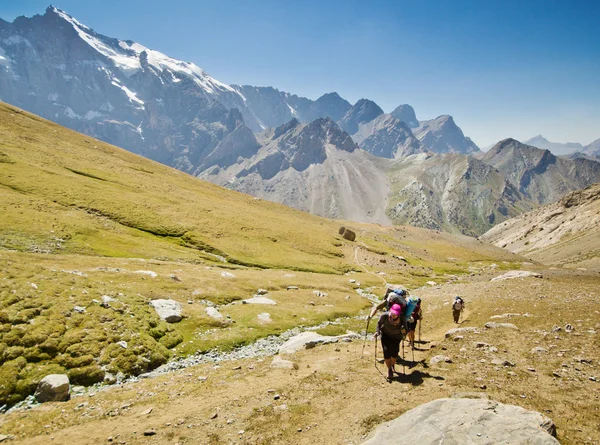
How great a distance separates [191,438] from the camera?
13.6 meters

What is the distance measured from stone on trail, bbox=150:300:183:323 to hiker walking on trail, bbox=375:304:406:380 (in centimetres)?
2388

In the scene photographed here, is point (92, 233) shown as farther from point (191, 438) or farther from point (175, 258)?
point (191, 438)

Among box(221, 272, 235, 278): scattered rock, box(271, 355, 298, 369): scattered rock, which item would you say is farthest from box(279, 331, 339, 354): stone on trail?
box(221, 272, 235, 278): scattered rock

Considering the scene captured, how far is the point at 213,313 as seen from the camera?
36.3m

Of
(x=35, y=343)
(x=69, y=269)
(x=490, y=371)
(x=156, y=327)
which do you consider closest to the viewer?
(x=490, y=371)

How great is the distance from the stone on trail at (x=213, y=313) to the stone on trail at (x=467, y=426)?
87.0 feet

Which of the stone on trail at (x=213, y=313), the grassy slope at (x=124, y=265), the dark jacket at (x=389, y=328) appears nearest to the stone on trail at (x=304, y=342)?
the grassy slope at (x=124, y=265)

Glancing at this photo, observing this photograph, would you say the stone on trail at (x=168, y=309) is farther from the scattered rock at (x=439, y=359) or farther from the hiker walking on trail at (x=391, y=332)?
the scattered rock at (x=439, y=359)

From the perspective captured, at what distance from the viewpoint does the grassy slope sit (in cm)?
2433

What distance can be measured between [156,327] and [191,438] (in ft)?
63.1

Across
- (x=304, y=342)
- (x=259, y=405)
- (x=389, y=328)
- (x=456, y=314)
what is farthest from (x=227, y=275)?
(x=389, y=328)

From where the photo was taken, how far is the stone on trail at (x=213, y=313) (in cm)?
3553

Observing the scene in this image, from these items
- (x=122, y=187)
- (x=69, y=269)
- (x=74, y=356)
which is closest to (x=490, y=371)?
(x=74, y=356)

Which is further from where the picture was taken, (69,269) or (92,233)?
(92,233)
